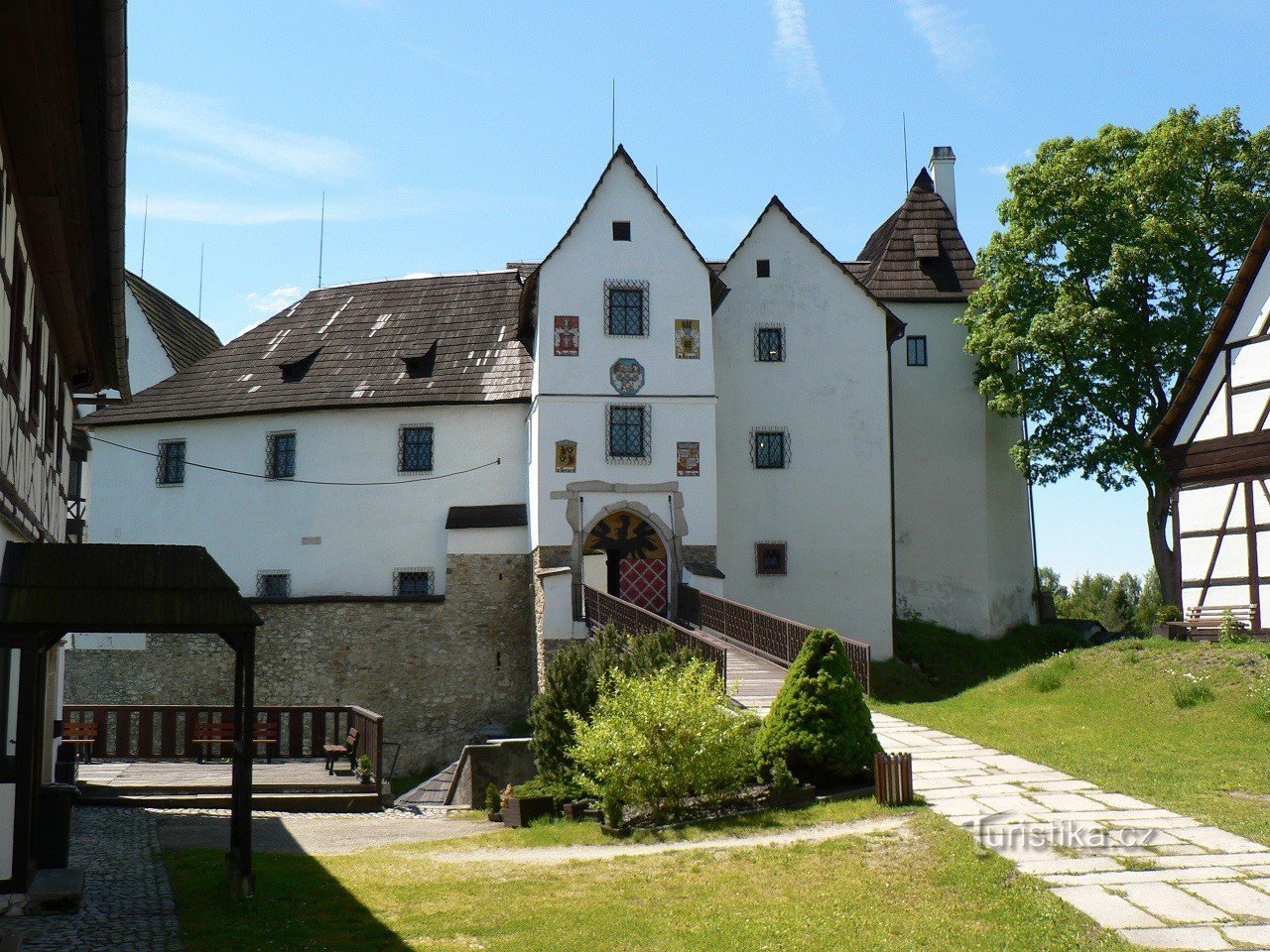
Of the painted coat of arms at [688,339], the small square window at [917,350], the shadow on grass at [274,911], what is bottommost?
the shadow on grass at [274,911]

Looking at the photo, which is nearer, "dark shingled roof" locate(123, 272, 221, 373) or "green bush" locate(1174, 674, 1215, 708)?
"green bush" locate(1174, 674, 1215, 708)

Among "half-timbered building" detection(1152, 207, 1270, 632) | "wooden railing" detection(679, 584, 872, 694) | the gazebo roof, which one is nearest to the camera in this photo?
the gazebo roof

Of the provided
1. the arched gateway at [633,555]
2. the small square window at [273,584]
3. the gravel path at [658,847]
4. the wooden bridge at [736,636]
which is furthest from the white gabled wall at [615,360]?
the gravel path at [658,847]

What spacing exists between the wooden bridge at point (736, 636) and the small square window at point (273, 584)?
839 centimetres

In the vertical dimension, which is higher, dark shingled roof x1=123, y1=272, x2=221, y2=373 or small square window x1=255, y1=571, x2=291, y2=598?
dark shingled roof x1=123, y1=272, x2=221, y2=373

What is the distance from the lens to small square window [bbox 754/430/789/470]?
33.1 metres

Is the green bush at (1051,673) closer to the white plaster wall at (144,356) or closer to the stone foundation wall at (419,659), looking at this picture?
the stone foundation wall at (419,659)

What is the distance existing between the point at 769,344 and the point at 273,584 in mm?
13418

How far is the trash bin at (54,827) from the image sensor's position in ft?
41.1

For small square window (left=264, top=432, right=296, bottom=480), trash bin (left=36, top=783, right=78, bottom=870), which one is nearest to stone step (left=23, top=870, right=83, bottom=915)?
trash bin (left=36, top=783, right=78, bottom=870)

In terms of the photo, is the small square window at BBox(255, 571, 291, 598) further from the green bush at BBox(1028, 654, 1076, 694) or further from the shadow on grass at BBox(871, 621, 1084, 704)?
the green bush at BBox(1028, 654, 1076, 694)

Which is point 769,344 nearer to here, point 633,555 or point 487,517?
point 633,555

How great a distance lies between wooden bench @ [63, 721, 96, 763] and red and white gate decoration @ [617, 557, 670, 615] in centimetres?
1121

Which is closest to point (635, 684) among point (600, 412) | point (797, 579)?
point (600, 412)
